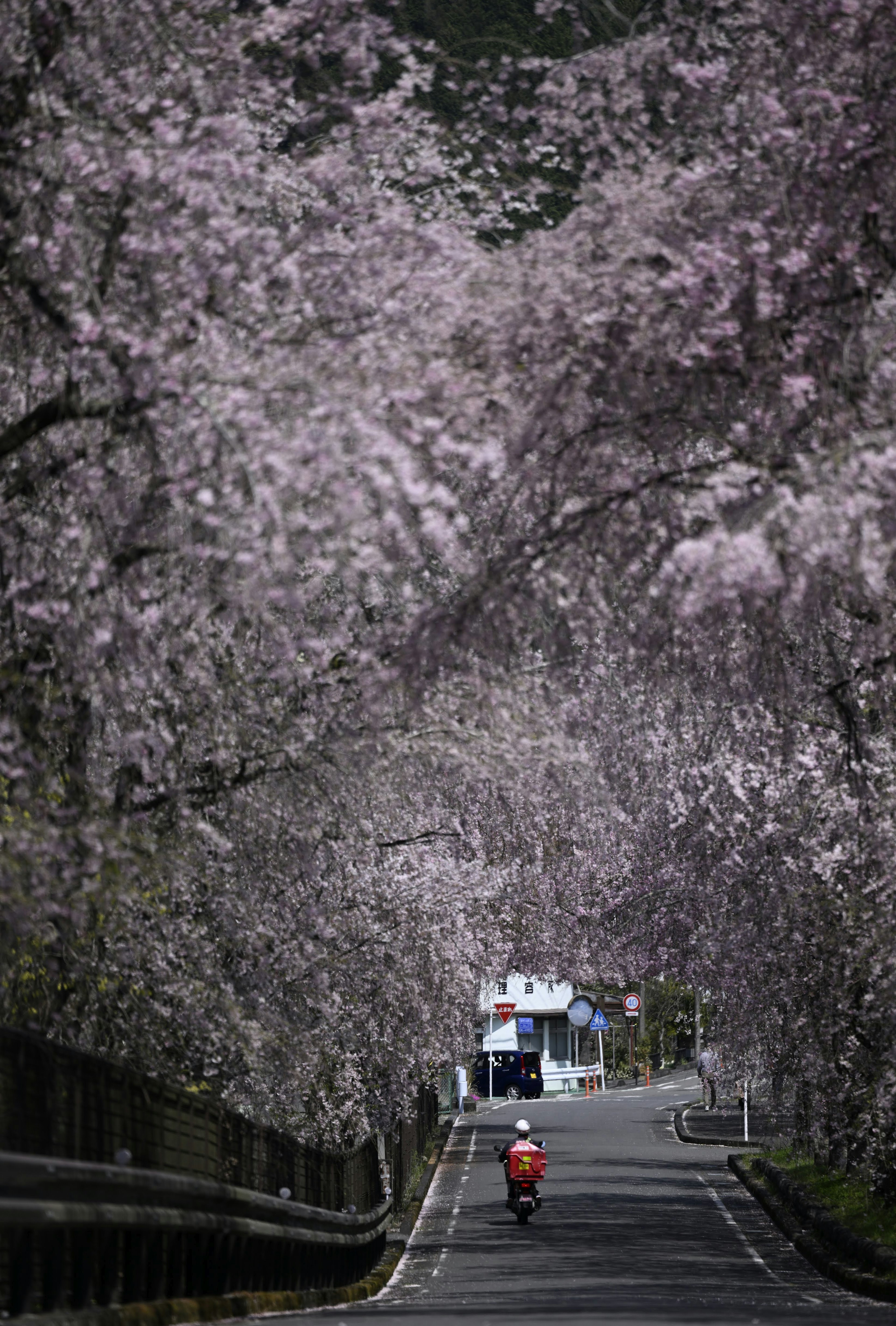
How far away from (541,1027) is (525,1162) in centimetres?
8999

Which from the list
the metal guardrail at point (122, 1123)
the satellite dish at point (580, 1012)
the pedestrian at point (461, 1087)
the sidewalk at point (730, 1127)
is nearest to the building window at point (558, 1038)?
the satellite dish at point (580, 1012)

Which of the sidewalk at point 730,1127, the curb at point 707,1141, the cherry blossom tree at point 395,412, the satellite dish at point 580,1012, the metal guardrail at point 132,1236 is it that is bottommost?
the curb at point 707,1141

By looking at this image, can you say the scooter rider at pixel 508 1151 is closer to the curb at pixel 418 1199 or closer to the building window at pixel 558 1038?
the curb at pixel 418 1199

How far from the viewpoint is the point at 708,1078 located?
63.8 metres

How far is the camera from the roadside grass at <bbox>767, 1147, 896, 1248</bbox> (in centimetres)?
2495

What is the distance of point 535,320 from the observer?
1067cm

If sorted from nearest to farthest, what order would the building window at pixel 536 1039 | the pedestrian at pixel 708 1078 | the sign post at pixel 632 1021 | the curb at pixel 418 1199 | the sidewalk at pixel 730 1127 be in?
1. the curb at pixel 418 1199
2. the sidewalk at pixel 730 1127
3. the pedestrian at pixel 708 1078
4. the sign post at pixel 632 1021
5. the building window at pixel 536 1039

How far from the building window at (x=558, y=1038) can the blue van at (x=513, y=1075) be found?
111 feet

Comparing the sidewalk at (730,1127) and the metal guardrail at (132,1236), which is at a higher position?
the metal guardrail at (132,1236)

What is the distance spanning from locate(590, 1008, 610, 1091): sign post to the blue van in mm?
3034

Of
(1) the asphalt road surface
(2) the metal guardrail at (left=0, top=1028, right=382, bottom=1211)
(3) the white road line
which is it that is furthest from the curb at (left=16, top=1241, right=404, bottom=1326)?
(3) the white road line

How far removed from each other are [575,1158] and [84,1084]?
129 feet

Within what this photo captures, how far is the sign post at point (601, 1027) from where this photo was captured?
81.9 meters

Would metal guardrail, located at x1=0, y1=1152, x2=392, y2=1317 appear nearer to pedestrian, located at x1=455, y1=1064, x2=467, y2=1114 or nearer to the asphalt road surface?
the asphalt road surface
